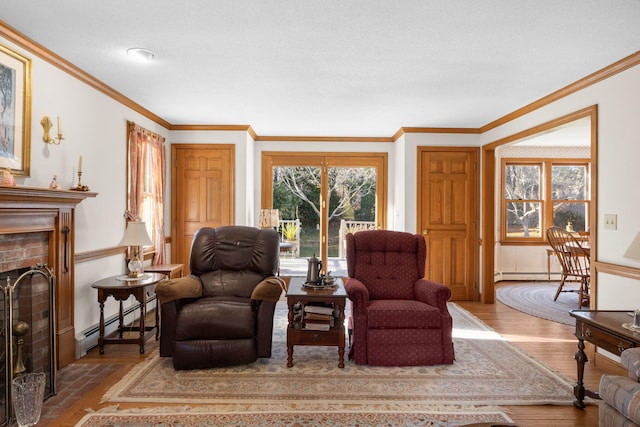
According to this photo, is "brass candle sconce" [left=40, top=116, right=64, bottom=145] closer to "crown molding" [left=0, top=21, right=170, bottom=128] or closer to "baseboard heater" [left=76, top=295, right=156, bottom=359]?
"crown molding" [left=0, top=21, right=170, bottom=128]

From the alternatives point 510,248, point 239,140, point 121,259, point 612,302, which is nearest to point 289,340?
point 121,259

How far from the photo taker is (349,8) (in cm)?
237

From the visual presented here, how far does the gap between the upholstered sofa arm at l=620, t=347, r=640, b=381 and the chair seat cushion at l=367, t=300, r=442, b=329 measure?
52.6 inches

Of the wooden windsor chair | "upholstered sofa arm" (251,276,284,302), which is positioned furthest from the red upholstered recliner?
the wooden windsor chair

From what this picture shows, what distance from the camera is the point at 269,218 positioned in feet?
19.4

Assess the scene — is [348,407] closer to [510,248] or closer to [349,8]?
[349,8]

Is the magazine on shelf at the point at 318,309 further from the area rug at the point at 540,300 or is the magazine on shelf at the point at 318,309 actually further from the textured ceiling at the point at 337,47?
the area rug at the point at 540,300

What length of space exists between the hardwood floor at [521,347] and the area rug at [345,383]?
11 cm

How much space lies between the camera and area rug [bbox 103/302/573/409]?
8.75 ft

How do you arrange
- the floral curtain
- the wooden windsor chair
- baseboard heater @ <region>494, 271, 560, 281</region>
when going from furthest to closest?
1. baseboard heater @ <region>494, 271, 560, 281</region>
2. the wooden windsor chair
3. the floral curtain

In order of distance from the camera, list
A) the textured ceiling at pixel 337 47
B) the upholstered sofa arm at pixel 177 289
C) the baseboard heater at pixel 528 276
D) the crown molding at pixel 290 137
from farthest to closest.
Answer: the baseboard heater at pixel 528 276, the upholstered sofa arm at pixel 177 289, the crown molding at pixel 290 137, the textured ceiling at pixel 337 47

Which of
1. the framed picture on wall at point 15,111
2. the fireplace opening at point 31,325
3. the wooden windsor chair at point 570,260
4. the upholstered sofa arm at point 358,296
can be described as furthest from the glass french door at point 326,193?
the fireplace opening at point 31,325

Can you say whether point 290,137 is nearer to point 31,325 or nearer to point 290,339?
point 290,339

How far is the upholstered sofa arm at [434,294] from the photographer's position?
3.30 metres
